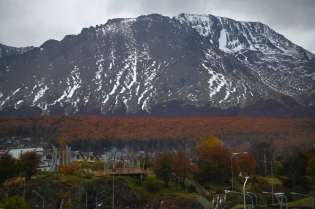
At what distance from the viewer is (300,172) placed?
65.2 metres

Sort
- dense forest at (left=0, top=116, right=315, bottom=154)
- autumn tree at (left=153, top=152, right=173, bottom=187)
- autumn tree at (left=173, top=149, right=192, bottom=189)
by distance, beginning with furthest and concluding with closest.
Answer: dense forest at (left=0, top=116, right=315, bottom=154), autumn tree at (left=173, top=149, right=192, bottom=189), autumn tree at (left=153, top=152, right=173, bottom=187)

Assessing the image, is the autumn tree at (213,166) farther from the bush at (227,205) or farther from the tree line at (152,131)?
the tree line at (152,131)

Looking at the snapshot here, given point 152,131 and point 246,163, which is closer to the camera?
point 246,163

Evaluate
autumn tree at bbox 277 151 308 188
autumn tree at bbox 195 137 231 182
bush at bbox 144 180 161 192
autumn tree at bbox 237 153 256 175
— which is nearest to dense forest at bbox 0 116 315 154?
autumn tree at bbox 237 153 256 175

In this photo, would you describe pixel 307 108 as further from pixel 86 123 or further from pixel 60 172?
pixel 60 172

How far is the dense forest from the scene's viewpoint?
13100 cm

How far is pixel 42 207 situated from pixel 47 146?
229 feet

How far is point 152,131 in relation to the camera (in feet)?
484

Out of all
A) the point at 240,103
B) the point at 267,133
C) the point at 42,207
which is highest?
the point at 240,103

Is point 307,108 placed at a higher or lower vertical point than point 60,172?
higher

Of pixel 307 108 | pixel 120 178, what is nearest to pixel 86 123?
pixel 307 108

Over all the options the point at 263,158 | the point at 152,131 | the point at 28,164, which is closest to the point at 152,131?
the point at 152,131

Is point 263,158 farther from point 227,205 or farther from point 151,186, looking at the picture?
point 227,205

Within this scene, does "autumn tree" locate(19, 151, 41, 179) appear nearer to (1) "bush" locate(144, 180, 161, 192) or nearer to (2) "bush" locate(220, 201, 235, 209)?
(1) "bush" locate(144, 180, 161, 192)
